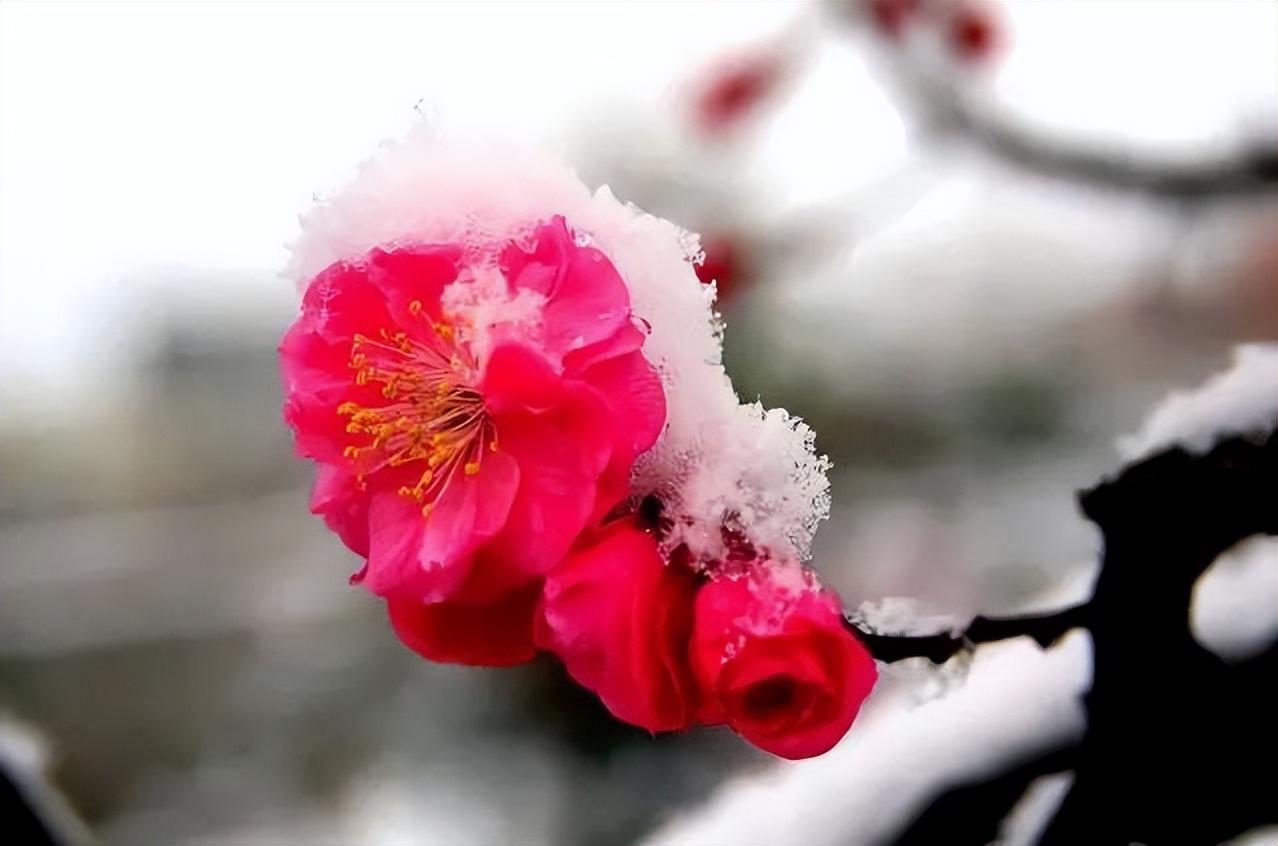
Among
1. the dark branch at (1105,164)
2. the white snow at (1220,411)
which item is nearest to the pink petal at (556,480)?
the white snow at (1220,411)

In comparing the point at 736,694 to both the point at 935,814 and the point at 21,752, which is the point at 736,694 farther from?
the point at 21,752

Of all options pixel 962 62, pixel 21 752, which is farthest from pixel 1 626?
pixel 962 62

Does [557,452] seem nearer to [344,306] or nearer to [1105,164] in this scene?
[344,306]

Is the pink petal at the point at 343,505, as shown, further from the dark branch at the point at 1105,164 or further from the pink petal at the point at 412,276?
the dark branch at the point at 1105,164

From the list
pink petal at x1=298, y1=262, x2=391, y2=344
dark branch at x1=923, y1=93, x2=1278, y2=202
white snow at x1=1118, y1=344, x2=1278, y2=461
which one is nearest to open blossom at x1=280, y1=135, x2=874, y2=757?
pink petal at x1=298, y1=262, x2=391, y2=344

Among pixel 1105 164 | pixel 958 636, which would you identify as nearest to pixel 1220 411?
pixel 958 636

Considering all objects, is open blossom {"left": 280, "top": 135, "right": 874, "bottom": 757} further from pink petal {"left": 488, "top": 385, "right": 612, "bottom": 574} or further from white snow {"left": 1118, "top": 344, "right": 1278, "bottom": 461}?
white snow {"left": 1118, "top": 344, "right": 1278, "bottom": 461}
